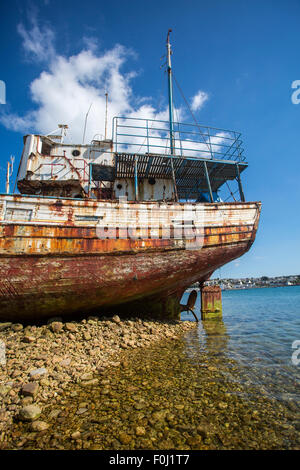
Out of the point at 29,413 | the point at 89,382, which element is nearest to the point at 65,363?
the point at 89,382

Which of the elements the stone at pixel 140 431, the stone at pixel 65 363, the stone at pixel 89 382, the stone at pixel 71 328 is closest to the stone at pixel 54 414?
the stone at pixel 89 382

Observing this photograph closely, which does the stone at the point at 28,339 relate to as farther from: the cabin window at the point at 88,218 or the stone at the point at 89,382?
the cabin window at the point at 88,218

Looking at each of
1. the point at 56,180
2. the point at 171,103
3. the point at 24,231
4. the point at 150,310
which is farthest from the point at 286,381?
the point at 171,103

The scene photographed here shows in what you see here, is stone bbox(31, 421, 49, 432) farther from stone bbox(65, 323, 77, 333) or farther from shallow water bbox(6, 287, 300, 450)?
stone bbox(65, 323, 77, 333)

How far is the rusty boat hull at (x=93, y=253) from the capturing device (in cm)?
567

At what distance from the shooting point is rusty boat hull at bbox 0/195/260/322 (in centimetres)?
567

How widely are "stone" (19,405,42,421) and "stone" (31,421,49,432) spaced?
0.50 feet

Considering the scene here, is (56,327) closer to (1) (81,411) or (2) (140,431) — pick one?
(1) (81,411)

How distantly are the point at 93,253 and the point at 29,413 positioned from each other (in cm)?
391

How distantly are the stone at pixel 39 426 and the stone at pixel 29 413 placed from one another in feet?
0.50

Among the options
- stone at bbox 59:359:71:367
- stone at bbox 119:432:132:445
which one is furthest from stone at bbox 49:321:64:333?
stone at bbox 119:432:132:445

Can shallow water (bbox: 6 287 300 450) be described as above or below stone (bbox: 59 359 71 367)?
below
